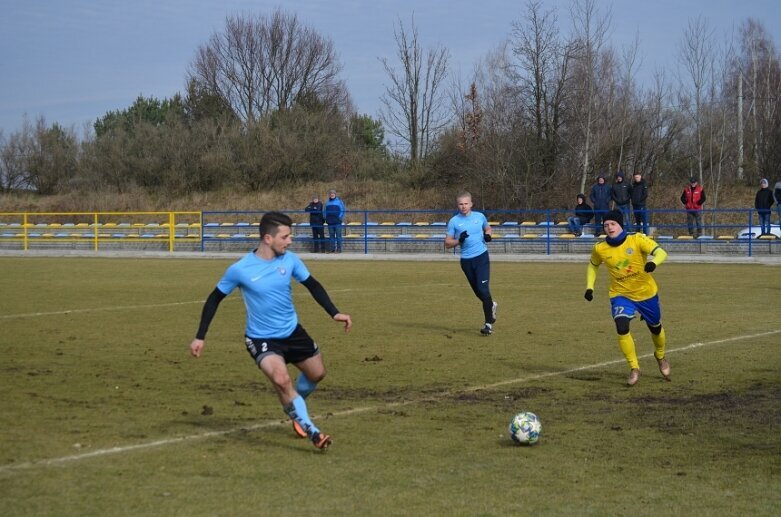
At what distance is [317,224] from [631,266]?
28.1 metres

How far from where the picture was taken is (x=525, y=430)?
25.0 feet

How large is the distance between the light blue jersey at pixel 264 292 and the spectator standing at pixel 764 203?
26715 mm

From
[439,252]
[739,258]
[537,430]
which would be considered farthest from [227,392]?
[439,252]

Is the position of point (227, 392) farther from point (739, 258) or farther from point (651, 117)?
point (651, 117)

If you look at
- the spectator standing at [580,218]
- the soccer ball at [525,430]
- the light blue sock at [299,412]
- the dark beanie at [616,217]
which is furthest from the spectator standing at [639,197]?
the light blue sock at [299,412]

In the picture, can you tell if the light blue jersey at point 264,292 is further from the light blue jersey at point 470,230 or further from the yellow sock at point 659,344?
the light blue jersey at point 470,230

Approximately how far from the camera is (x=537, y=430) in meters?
7.66

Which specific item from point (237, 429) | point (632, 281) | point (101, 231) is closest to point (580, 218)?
point (101, 231)

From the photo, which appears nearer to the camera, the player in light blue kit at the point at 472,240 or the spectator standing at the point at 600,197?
the player in light blue kit at the point at 472,240

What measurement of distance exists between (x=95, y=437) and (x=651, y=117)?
4317cm

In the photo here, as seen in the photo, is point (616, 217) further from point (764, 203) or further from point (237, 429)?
point (764, 203)

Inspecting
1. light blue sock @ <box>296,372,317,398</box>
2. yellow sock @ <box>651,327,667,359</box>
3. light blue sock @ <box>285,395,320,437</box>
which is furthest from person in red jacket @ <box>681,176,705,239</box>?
light blue sock @ <box>285,395,320,437</box>

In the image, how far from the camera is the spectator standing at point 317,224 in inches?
1489

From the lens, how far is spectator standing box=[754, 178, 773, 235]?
105 feet
